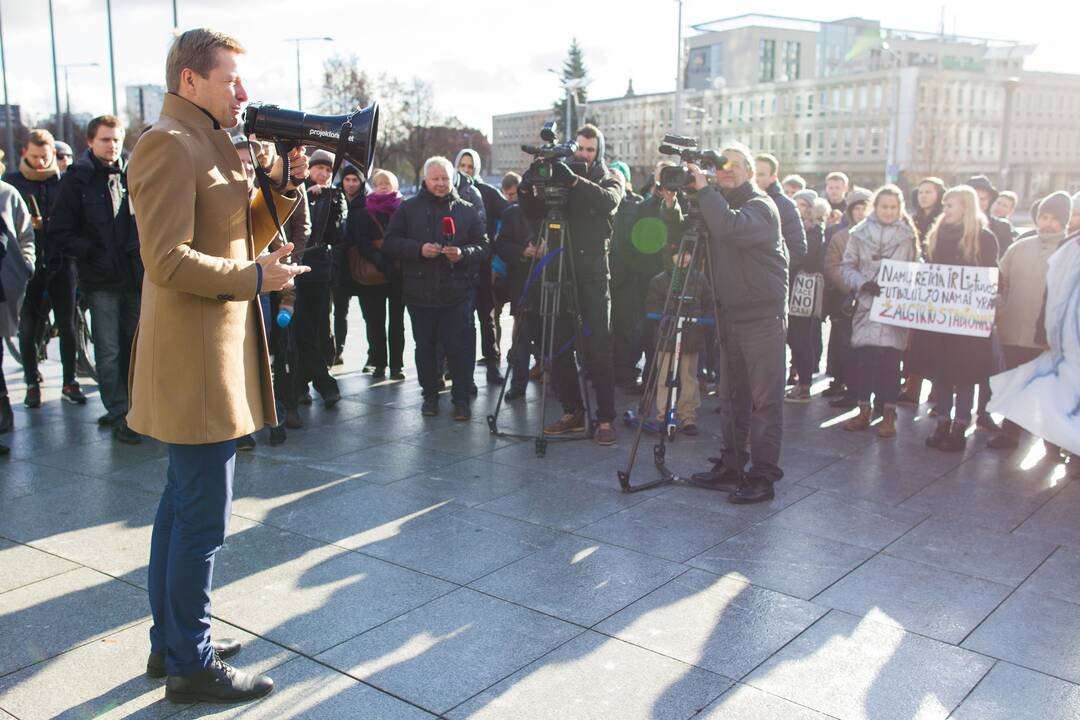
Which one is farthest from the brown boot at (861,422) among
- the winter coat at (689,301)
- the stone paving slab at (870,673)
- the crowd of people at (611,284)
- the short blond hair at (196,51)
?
the short blond hair at (196,51)

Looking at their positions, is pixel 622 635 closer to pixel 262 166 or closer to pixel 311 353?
pixel 262 166

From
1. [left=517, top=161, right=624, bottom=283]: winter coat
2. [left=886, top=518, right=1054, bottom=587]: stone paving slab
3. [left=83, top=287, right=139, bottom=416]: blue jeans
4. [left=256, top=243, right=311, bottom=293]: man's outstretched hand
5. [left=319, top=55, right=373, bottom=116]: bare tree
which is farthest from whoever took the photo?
[left=319, top=55, right=373, bottom=116]: bare tree

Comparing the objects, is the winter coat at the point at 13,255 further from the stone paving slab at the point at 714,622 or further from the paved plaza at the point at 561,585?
the stone paving slab at the point at 714,622

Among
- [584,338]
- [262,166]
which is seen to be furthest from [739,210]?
[262,166]

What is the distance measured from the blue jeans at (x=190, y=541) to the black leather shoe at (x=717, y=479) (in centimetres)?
329

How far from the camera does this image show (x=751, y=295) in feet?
18.6

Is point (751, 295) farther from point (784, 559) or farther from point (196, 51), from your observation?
point (196, 51)

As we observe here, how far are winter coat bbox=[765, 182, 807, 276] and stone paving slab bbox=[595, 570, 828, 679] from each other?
159 inches

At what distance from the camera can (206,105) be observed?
318 centimetres

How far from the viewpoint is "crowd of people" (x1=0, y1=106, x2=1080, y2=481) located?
5816 millimetres

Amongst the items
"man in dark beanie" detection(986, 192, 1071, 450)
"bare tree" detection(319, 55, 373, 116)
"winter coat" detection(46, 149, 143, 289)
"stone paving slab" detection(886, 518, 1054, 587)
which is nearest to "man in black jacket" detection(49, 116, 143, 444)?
"winter coat" detection(46, 149, 143, 289)

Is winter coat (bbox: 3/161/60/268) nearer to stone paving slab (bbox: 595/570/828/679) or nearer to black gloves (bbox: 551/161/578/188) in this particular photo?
black gloves (bbox: 551/161/578/188)

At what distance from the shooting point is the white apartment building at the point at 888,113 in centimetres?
9169

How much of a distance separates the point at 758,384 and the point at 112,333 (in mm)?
4573
